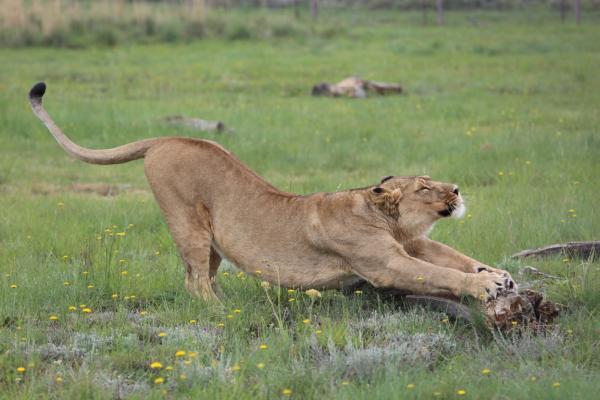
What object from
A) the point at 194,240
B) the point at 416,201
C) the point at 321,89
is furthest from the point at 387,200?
the point at 321,89

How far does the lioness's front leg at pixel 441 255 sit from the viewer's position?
5.84 m

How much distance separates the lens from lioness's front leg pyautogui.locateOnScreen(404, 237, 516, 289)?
584 cm

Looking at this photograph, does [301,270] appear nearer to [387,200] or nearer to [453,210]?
[387,200]

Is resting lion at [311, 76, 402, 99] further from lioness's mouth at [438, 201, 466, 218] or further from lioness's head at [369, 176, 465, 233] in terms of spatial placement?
lioness's mouth at [438, 201, 466, 218]

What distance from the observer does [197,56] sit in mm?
21000

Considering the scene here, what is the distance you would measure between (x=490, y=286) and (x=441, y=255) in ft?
2.37

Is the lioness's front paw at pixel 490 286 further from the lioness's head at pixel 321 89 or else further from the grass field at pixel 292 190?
the lioness's head at pixel 321 89

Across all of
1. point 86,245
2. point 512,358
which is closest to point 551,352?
point 512,358

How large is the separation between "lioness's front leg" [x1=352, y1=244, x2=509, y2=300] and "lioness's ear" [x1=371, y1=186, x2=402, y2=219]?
243 millimetres

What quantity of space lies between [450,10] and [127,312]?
34211 millimetres

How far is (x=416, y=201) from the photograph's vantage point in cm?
576

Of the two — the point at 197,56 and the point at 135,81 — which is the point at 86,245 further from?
the point at 197,56

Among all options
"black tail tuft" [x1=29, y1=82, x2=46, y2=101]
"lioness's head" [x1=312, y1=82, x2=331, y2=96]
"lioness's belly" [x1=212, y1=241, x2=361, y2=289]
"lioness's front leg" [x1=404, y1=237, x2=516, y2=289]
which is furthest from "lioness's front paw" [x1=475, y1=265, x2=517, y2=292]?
"lioness's head" [x1=312, y1=82, x2=331, y2=96]

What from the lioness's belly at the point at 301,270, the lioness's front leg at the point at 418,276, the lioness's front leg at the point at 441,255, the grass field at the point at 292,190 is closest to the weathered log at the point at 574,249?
the grass field at the point at 292,190
